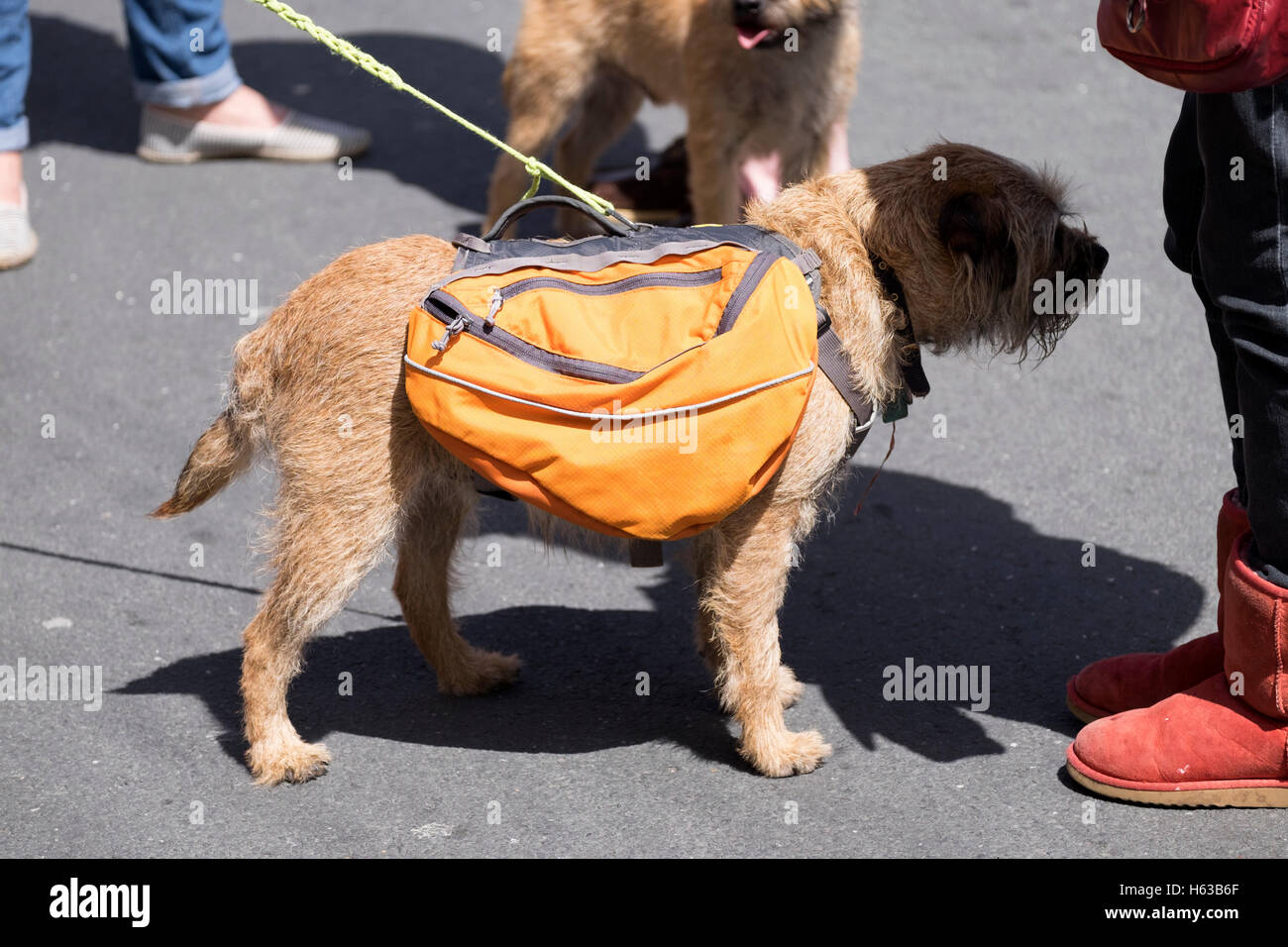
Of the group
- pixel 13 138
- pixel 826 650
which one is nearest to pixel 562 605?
pixel 826 650

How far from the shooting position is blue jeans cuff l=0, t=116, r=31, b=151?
630cm

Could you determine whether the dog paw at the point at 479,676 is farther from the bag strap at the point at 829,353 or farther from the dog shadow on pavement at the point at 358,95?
the dog shadow on pavement at the point at 358,95

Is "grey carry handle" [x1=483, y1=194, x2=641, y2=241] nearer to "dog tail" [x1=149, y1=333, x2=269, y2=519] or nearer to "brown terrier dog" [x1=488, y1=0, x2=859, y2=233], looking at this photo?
"dog tail" [x1=149, y1=333, x2=269, y2=519]

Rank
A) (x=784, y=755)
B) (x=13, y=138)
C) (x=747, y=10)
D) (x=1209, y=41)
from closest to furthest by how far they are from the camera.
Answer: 1. (x=1209, y=41)
2. (x=784, y=755)
3. (x=747, y=10)
4. (x=13, y=138)

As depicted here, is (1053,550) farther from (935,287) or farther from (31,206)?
(31,206)

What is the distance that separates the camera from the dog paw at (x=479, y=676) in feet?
12.7

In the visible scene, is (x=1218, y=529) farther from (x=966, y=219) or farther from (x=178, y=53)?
(x=178, y=53)

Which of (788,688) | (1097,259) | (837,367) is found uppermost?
(1097,259)

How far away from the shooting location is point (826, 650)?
13.4ft

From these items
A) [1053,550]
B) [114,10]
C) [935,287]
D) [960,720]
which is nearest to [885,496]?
[1053,550]

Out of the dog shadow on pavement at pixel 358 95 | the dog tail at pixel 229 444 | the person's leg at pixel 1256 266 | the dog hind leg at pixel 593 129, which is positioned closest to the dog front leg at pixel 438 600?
the dog tail at pixel 229 444

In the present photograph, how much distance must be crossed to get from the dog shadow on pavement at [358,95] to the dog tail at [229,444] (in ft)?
12.4

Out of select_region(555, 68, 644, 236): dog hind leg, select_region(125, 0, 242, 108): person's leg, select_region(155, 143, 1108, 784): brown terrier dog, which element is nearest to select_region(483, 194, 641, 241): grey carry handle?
select_region(155, 143, 1108, 784): brown terrier dog

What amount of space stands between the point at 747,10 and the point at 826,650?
2.74m
